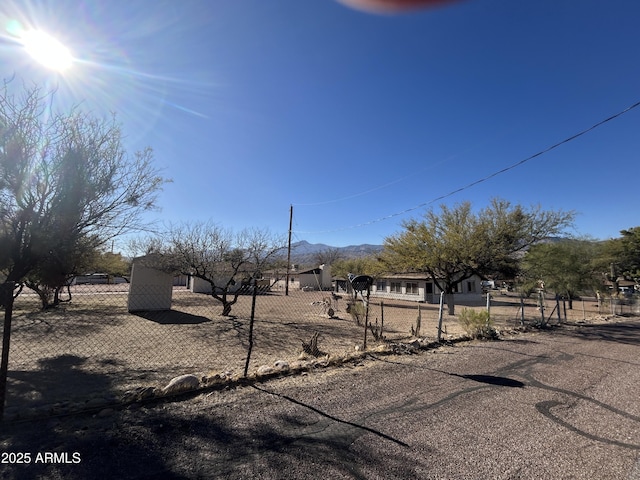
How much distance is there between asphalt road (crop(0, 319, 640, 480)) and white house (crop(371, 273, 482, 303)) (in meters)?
24.4

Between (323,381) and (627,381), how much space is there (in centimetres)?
553

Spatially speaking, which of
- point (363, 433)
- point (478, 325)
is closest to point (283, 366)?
point (363, 433)

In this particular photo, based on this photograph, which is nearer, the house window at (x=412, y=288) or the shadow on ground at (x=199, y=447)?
the shadow on ground at (x=199, y=447)

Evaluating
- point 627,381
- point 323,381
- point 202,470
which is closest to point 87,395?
point 202,470

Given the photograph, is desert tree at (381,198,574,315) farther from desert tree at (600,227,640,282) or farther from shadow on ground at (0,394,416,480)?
desert tree at (600,227,640,282)

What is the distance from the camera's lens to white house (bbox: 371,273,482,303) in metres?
30.2

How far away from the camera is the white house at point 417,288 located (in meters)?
30.2

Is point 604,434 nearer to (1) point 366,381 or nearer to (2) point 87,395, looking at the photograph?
(1) point 366,381

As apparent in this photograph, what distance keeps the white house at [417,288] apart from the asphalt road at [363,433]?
963 inches

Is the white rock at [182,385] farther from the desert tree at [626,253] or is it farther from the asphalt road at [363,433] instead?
the desert tree at [626,253]

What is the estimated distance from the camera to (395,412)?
13.2 ft

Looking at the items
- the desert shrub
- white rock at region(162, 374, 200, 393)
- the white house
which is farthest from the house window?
white rock at region(162, 374, 200, 393)

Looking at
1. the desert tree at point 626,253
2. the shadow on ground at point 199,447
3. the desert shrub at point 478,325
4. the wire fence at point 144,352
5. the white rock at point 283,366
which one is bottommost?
the wire fence at point 144,352

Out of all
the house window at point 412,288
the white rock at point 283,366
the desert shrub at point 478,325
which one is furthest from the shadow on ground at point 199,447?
the house window at point 412,288
